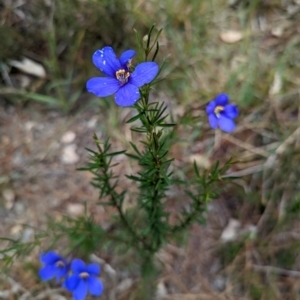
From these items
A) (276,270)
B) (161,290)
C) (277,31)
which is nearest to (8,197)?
(161,290)

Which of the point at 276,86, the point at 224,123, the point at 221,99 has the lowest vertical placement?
the point at 224,123

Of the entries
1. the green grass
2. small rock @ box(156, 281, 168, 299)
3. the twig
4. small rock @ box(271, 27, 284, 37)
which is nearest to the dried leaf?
the green grass

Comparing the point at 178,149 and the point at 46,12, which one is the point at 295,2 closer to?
the point at 178,149

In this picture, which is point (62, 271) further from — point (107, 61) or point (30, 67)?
point (30, 67)

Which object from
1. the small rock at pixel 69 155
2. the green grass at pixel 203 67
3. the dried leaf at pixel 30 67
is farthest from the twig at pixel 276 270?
the dried leaf at pixel 30 67

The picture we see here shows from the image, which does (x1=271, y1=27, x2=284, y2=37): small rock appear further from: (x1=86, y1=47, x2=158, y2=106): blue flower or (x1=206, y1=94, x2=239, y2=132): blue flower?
(x1=86, y1=47, x2=158, y2=106): blue flower

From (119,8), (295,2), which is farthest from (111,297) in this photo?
(295,2)
